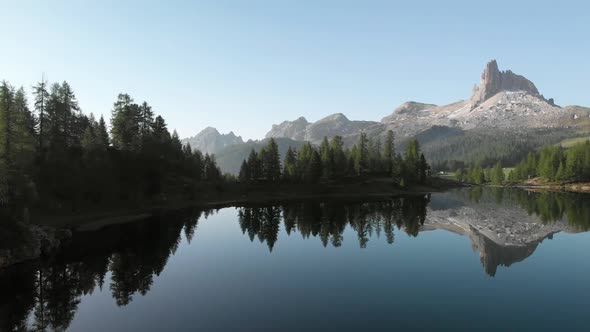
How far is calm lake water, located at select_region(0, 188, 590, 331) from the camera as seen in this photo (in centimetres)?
2769

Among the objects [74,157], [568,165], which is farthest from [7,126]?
[568,165]

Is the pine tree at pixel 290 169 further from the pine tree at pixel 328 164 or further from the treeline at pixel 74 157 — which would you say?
the treeline at pixel 74 157

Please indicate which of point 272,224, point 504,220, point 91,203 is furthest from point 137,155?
point 504,220

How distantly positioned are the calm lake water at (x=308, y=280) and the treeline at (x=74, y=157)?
587 inches

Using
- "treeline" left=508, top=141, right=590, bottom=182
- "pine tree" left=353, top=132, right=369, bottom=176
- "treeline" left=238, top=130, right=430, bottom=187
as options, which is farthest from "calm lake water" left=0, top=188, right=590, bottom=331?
"treeline" left=508, top=141, right=590, bottom=182

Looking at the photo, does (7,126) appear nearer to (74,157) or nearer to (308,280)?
(74,157)

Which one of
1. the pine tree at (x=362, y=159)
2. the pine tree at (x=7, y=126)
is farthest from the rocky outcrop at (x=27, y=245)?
the pine tree at (x=362, y=159)

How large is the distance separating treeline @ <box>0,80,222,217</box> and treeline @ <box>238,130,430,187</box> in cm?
3271

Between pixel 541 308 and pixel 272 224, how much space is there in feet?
177

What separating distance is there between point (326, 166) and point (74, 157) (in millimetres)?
93046

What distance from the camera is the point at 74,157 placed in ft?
273

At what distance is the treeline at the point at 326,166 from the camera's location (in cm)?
14650

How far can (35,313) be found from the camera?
29.1 metres

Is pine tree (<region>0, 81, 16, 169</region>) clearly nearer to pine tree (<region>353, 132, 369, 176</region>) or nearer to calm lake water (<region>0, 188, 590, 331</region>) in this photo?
calm lake water (<region>0, 188, 590, 331</region>)
